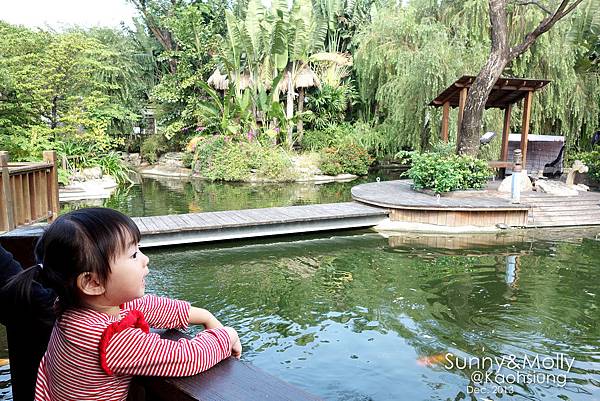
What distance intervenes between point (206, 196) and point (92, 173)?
3232 mm

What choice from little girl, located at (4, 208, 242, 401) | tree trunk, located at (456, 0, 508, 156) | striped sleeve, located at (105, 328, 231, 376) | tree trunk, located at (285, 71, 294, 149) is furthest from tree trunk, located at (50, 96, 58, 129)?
striped sleeve, located at (105, 328, 231, 376)

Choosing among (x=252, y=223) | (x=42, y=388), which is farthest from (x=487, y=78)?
(x=42, y=388)

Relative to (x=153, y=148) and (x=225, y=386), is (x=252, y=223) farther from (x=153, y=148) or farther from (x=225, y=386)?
(x=153, y=148)

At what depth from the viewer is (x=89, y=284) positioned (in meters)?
1.05

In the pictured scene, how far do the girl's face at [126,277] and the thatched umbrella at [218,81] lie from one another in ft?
62.3

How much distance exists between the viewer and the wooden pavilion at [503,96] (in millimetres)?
10742

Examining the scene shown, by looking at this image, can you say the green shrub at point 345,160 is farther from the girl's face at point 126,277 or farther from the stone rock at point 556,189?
the girl's face at point 126,277

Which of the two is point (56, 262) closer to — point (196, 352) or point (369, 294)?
point (196, 352)

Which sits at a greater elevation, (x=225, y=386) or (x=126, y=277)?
(x=126, y=277)

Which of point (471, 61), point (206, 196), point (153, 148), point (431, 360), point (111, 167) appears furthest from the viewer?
point (153, 148)

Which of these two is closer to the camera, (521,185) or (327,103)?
(521,185)

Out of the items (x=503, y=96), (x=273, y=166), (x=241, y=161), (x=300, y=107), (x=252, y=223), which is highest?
(x=300, y=107)

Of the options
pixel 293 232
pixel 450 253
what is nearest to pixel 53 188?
pixel 293 232

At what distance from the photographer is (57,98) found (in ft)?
40.8
